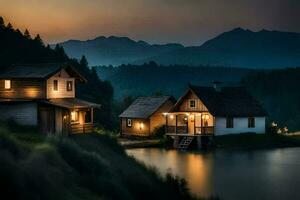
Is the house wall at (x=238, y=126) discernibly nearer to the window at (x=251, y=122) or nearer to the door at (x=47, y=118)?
the window at (x=251, y=122)

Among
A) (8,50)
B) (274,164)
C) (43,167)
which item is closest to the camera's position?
(43,167)

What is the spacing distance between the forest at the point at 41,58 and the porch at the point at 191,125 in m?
18.5

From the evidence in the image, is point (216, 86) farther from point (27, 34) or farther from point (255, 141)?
point (27, 34)

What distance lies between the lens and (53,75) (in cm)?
5003

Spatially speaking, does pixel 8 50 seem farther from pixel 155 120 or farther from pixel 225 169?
pixel 225 169

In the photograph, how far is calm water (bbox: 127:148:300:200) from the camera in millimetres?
37688

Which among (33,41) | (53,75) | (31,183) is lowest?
(31,183)

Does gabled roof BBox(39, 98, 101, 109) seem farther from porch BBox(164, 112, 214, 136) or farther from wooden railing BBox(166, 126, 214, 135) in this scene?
porch BBox(164, 112, 214, 136)

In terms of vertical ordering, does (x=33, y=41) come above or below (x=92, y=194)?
above

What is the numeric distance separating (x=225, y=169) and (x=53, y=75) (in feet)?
52.2

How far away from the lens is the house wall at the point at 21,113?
1864 inches

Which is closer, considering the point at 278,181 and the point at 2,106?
the point at 278,181

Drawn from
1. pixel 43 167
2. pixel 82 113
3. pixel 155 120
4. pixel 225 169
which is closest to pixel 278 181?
pixel 225 169

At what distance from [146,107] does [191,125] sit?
7695 millimetres
